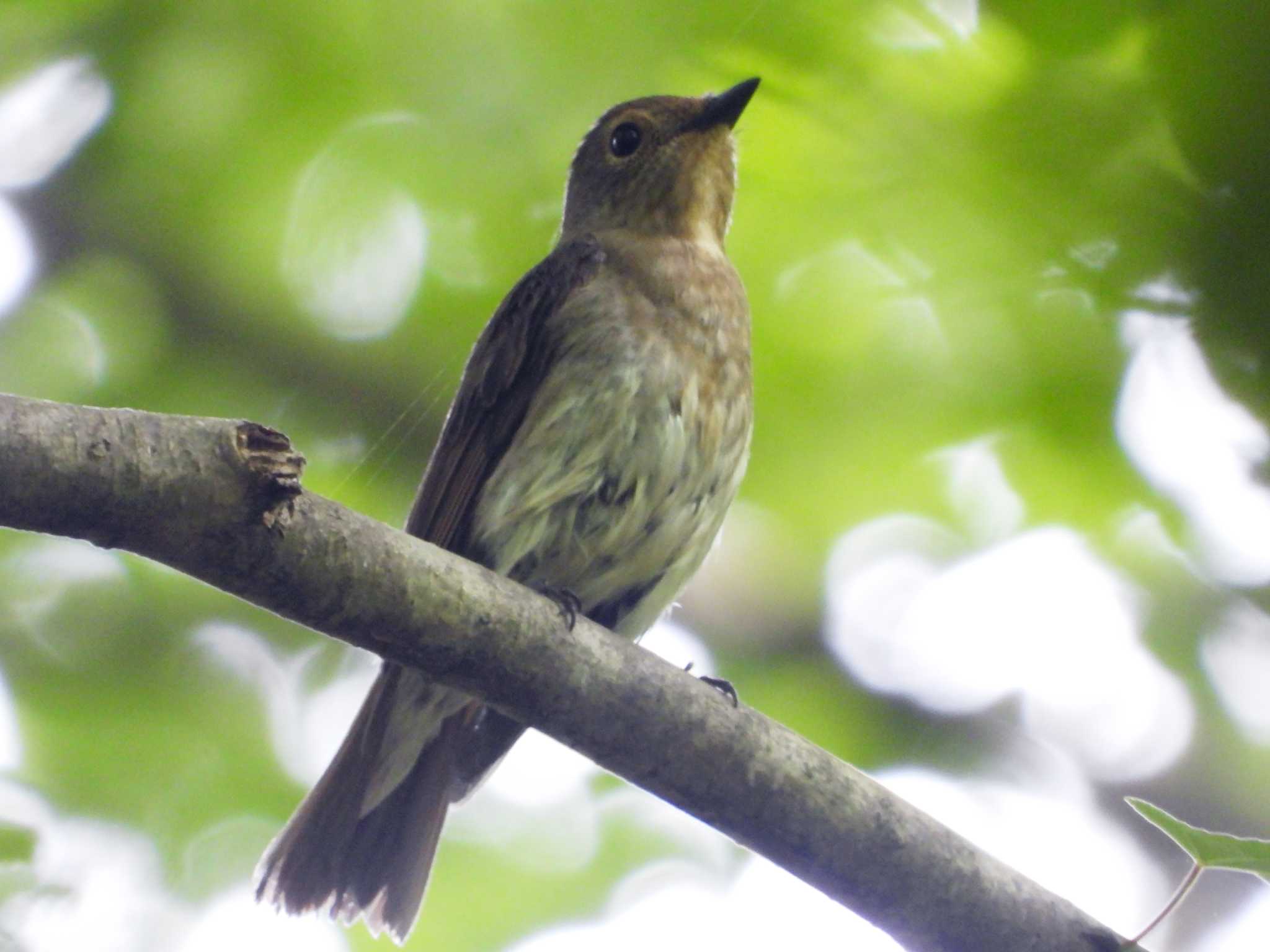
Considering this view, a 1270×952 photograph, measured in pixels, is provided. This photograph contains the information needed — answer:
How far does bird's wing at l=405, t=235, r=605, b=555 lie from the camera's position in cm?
386

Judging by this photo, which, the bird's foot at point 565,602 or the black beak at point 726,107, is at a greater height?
the black beak at point 726,107

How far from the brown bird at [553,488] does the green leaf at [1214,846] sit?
1.61 metres

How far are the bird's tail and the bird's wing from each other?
1.43ft

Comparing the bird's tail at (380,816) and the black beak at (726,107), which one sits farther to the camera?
the black beak at (726,107)

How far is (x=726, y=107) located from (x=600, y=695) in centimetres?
222

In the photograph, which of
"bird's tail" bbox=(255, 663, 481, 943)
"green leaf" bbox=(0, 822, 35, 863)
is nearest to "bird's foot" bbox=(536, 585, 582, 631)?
"bird's tail" bbox=(255, 663, 481, 943)

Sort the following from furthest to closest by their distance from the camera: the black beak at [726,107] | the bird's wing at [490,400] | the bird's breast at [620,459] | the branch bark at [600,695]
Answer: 1. the black beak at [726,107]
2. the bird's wing at [490,400]
3. the bird's breast at [620,459]
4. the branch bark at [600,695]

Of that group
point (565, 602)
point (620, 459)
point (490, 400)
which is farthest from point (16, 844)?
point (565, 602)

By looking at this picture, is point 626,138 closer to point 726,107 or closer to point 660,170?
point 660,170

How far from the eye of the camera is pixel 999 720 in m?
4.67

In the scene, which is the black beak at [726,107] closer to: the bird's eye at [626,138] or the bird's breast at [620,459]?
the bird's eye at [626,138]

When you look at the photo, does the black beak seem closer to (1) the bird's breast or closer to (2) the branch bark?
(1) the bird's breast

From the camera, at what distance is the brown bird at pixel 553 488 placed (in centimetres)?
369

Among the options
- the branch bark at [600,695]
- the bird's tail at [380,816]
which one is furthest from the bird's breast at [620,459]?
the branch bark at [600,695]
